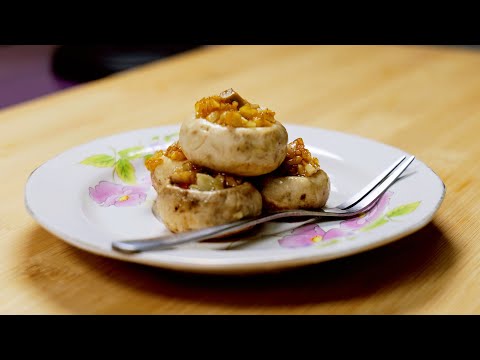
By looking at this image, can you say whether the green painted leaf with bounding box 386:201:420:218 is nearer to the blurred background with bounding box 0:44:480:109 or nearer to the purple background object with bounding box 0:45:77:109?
the blurred background with bounding box 0:44:480:109

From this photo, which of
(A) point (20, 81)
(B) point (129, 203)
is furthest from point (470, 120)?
(A) point (20, 81)

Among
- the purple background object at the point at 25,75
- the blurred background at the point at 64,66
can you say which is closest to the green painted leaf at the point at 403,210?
the blurred background at the point at 64,66

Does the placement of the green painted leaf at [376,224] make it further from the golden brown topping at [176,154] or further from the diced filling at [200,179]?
the golden brown topping at [176,154]

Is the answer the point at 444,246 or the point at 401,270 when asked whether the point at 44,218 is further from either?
the point at 444,246

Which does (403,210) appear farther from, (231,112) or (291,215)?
(231,112)

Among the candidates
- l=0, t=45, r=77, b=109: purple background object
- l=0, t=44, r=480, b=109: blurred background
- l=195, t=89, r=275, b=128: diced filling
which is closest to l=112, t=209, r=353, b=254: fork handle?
l=195, t=89, r=275, b=128: diced filling

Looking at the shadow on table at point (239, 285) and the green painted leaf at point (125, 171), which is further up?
the shadow on table at point (239, 285)

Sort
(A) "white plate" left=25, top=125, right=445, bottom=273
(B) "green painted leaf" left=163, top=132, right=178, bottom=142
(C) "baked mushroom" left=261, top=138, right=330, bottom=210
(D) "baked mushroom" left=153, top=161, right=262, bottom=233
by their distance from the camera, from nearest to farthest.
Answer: (A) "white plate" left=25, top=125, right=445, bottom=273
(D) "baked mushroom" left=153, top=161, right=262, bottom=233
(C) "baked mushroom" left=261, top=138, right=330, bottom=210
(B) "green painted leaf" left=163, top=132, right=178, bottom=142

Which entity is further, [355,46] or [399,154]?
[355,46]
